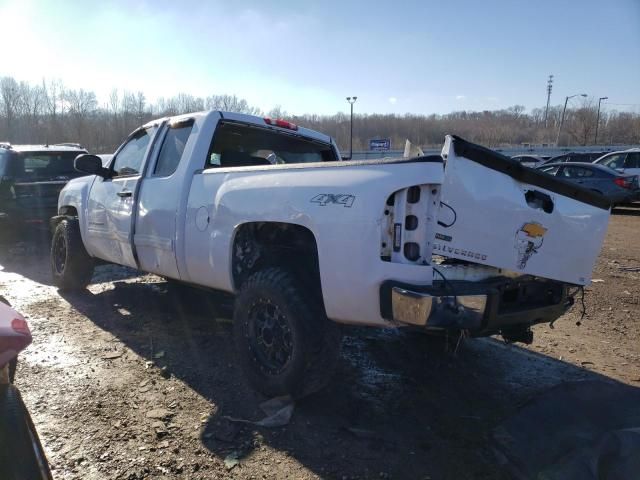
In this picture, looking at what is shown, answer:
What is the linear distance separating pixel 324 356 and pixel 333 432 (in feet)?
1.52

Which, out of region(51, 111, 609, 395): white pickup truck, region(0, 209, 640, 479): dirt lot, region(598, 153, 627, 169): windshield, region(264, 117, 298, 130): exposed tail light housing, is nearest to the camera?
region(51, 111, 609, 395): white pickup truck

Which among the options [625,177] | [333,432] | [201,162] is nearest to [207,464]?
[333,432]

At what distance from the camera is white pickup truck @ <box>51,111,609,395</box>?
102 inches

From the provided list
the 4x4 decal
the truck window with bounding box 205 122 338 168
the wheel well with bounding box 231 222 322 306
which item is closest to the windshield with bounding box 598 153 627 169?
the truck window with bounding box 205 122 338 168

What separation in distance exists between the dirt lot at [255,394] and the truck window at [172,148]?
1.58 metres

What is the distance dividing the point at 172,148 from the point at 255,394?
2484 mm

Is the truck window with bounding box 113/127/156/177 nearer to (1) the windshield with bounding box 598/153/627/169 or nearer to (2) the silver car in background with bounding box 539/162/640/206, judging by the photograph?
(2) the silver car in background with bounding box 539/162/640/206

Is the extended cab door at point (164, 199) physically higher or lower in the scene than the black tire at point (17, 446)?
higher

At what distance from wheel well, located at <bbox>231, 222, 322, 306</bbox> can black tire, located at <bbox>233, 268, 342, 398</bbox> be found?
0.49ft

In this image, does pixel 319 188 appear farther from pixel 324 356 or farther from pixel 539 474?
pixel 539 474

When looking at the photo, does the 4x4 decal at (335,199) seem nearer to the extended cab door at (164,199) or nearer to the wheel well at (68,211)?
the extended cab door at (164,199)

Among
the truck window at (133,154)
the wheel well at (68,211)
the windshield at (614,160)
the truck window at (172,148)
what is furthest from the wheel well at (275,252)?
the windshield at (614,160)

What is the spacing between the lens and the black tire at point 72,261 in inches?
233

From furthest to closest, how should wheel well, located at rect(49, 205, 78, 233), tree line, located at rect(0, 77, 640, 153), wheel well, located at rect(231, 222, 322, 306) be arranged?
tree line, located at rect(0, 77, 640, 153) → wheel well, located at rect(49, 205, 78, 233) → wheel well, located at rect(231, 222, 322, 306)
